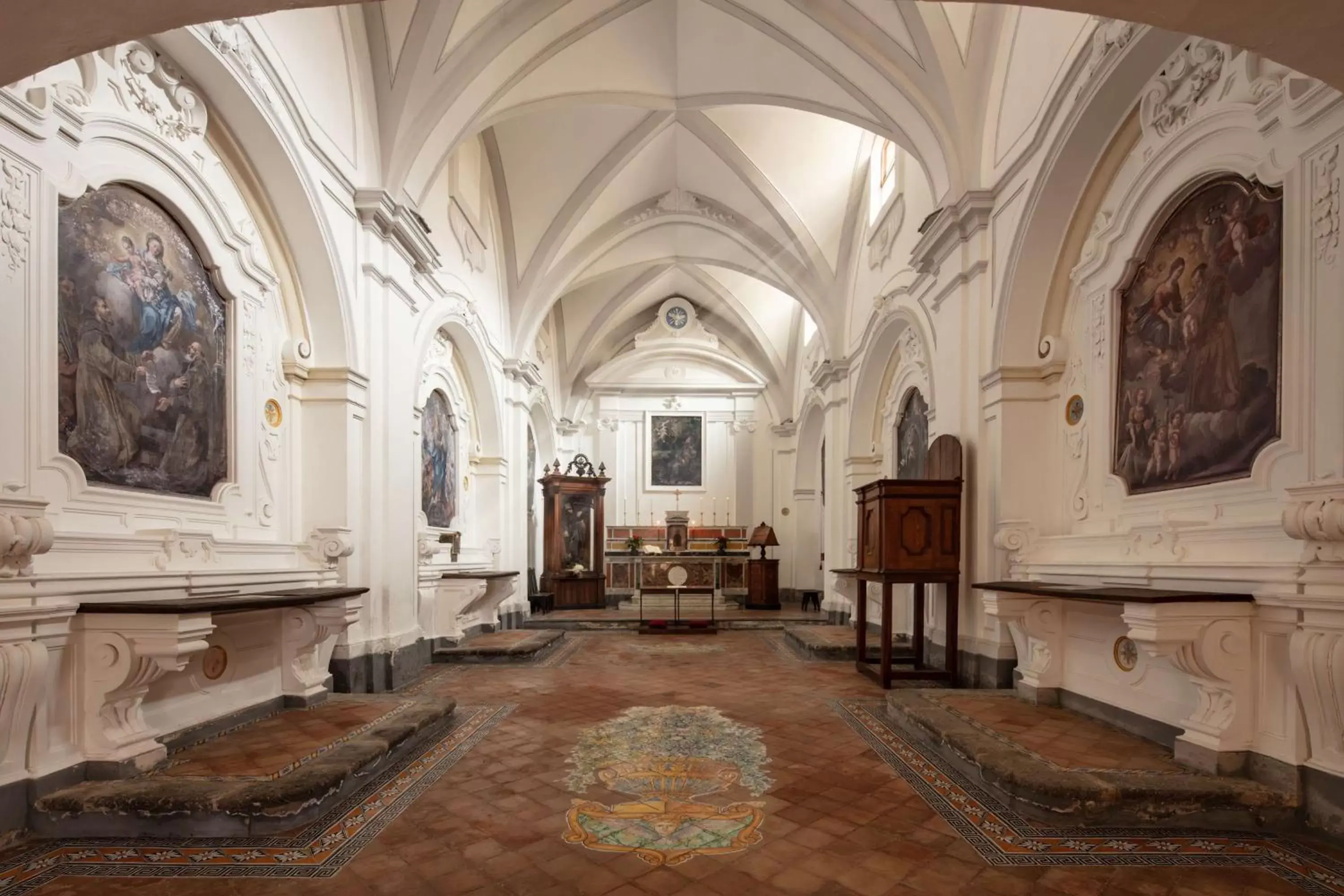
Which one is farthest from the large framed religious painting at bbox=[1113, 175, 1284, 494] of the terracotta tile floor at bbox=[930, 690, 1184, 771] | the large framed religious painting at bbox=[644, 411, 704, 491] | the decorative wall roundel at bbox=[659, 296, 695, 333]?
the large framed religious painting at bbox=[644, 411, 704, 491]

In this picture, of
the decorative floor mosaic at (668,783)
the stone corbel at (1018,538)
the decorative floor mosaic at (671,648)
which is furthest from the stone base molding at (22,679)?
the decorative floor mosaic at (671,648)

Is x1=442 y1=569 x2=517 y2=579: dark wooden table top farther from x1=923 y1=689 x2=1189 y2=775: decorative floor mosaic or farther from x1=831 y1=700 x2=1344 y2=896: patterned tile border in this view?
x1=831 y1=700 x2=1344 y2=896: patterned tile border

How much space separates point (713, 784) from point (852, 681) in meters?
3.66

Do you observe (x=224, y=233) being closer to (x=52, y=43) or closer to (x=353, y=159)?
(x=353, y=159)

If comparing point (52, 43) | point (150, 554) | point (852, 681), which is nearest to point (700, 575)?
point (852, 681)

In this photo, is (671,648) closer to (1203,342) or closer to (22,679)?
(1203,342)

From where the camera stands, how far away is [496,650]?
8703mm

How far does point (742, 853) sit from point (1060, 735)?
246 cm

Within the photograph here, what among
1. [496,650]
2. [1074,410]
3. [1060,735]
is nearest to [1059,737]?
[1060,735]

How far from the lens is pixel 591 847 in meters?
3.38

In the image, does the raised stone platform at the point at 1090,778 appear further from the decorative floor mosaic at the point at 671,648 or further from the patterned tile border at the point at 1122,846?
the decorative floor mosaic at the point at 671,648

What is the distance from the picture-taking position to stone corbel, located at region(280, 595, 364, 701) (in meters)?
5.46

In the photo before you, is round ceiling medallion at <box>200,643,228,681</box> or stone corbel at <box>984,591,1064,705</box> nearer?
round ceiling medallion at <box>200,643,228,681</box>

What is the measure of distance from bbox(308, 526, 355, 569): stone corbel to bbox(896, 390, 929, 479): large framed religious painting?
6.48 meters
